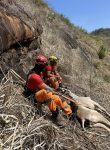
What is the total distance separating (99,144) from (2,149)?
3053 millimetres

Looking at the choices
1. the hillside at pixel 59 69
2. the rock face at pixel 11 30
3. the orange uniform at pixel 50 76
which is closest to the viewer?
the hillside at pixel 59 69

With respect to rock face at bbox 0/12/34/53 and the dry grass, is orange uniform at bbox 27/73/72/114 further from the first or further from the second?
rock face at bbox 0/12/34/53

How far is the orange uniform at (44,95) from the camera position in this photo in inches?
399

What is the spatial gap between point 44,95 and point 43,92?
0.21ft

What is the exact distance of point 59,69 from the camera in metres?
16.5

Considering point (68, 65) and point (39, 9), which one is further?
point (39, 9)

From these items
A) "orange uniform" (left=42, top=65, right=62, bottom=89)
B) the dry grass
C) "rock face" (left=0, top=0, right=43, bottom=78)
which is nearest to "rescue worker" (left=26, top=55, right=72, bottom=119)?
the dry grass

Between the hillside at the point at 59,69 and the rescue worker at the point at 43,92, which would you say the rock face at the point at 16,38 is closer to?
the hillside at the point at 59,69

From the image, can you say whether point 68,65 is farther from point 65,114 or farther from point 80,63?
point 65,114

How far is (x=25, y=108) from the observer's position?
9570 mm

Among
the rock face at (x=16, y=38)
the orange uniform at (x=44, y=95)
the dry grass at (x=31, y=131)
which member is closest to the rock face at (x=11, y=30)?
the rock face at (x=16, y=38)

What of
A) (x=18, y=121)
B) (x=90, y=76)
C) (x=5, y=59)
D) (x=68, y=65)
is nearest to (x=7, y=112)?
(x=18, y=121)

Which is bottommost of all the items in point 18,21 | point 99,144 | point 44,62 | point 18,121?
point 99,144

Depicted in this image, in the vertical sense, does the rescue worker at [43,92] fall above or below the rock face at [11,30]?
below
